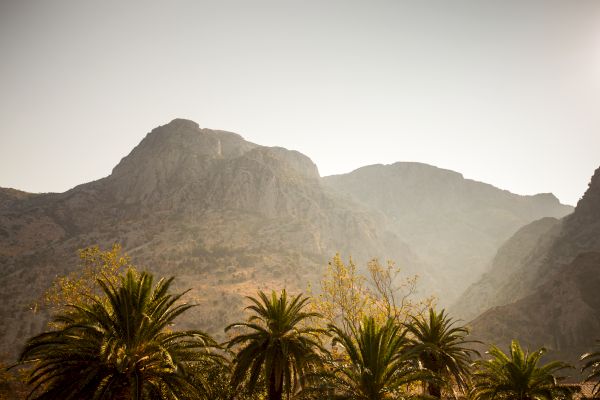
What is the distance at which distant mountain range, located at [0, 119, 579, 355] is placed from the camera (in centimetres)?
8606

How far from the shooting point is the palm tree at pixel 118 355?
10.9m

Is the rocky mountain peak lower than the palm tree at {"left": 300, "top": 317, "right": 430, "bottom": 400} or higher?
higher

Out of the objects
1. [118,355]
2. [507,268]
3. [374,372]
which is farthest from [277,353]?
[507,268]

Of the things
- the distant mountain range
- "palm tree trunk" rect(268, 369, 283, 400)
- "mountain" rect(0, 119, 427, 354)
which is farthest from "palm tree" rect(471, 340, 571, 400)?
the distant mountain range

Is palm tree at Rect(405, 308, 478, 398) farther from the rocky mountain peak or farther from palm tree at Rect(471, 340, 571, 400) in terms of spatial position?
the rocky mountain peak

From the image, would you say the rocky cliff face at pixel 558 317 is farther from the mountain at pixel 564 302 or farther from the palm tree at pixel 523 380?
the palm tree at pixel 523 380

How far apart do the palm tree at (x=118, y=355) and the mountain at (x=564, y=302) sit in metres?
71.7

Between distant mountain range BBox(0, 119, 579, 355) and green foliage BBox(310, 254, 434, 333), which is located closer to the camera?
green foliage BBox(310, 254, 434, 333)

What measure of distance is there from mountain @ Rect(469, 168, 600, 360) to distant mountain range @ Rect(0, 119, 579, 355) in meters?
50.0

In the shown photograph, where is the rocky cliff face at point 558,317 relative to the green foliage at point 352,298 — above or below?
below

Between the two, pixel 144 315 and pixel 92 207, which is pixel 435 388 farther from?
pixel 92 207

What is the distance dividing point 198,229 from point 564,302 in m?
100

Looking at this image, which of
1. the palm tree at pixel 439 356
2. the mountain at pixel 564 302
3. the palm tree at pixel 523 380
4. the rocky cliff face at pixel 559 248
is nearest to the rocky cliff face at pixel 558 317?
the mountain at pixel 564 302

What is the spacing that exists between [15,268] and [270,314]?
101 metres
